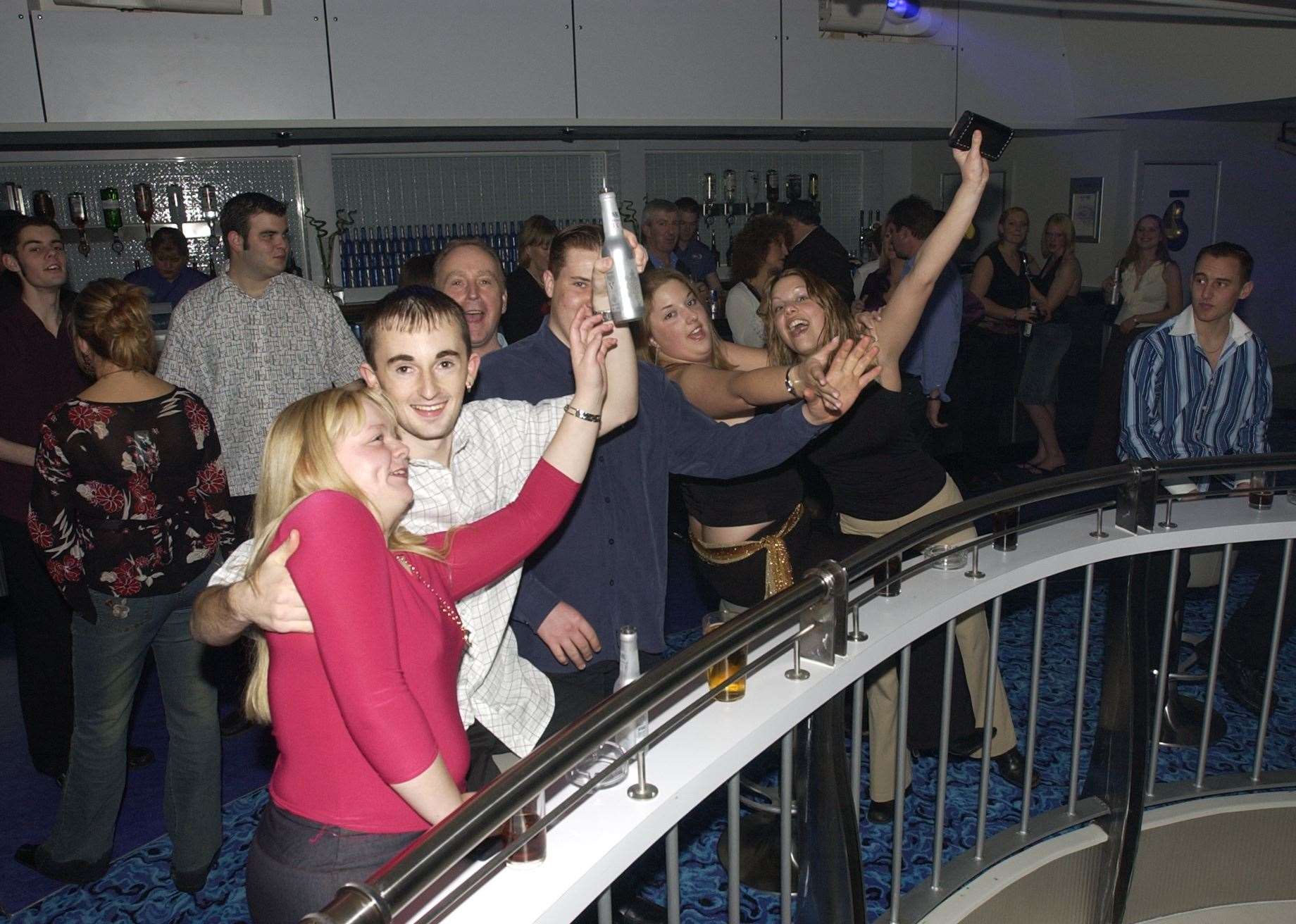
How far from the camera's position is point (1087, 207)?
7539mm

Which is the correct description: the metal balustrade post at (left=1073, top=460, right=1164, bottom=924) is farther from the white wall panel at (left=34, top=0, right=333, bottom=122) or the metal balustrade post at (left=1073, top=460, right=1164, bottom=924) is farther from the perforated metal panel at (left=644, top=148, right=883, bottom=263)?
the perforated metal panel at (left=644, top=148, right=883, bottom=263)

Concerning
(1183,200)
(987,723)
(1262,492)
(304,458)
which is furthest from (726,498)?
(1183,200)

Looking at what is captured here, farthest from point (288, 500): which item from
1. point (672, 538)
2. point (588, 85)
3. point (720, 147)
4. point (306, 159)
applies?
point (720, 147)

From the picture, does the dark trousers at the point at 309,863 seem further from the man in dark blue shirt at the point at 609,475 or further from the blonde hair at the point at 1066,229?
the blonde hair at the point at 1066,229

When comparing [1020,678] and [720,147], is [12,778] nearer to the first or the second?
[1020,678]

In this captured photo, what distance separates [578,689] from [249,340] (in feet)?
5.48

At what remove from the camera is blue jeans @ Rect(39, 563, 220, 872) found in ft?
8.18

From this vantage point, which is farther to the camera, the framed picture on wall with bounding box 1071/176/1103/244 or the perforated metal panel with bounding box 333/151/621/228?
the framed picture on wall with bounding box 1071/176/1103/244

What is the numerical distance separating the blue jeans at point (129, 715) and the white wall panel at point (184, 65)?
10.5ft

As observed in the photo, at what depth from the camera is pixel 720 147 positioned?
721 centimetres

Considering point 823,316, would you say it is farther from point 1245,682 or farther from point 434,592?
point 1245,682

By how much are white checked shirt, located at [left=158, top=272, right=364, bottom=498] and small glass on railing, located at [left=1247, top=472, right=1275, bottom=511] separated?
252 cm

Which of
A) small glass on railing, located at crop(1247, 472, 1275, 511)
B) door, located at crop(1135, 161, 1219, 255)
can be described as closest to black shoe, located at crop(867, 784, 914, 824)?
small glass on railing, located at crop(1247, 472, 1275, 511)

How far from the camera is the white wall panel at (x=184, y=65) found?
471cm
